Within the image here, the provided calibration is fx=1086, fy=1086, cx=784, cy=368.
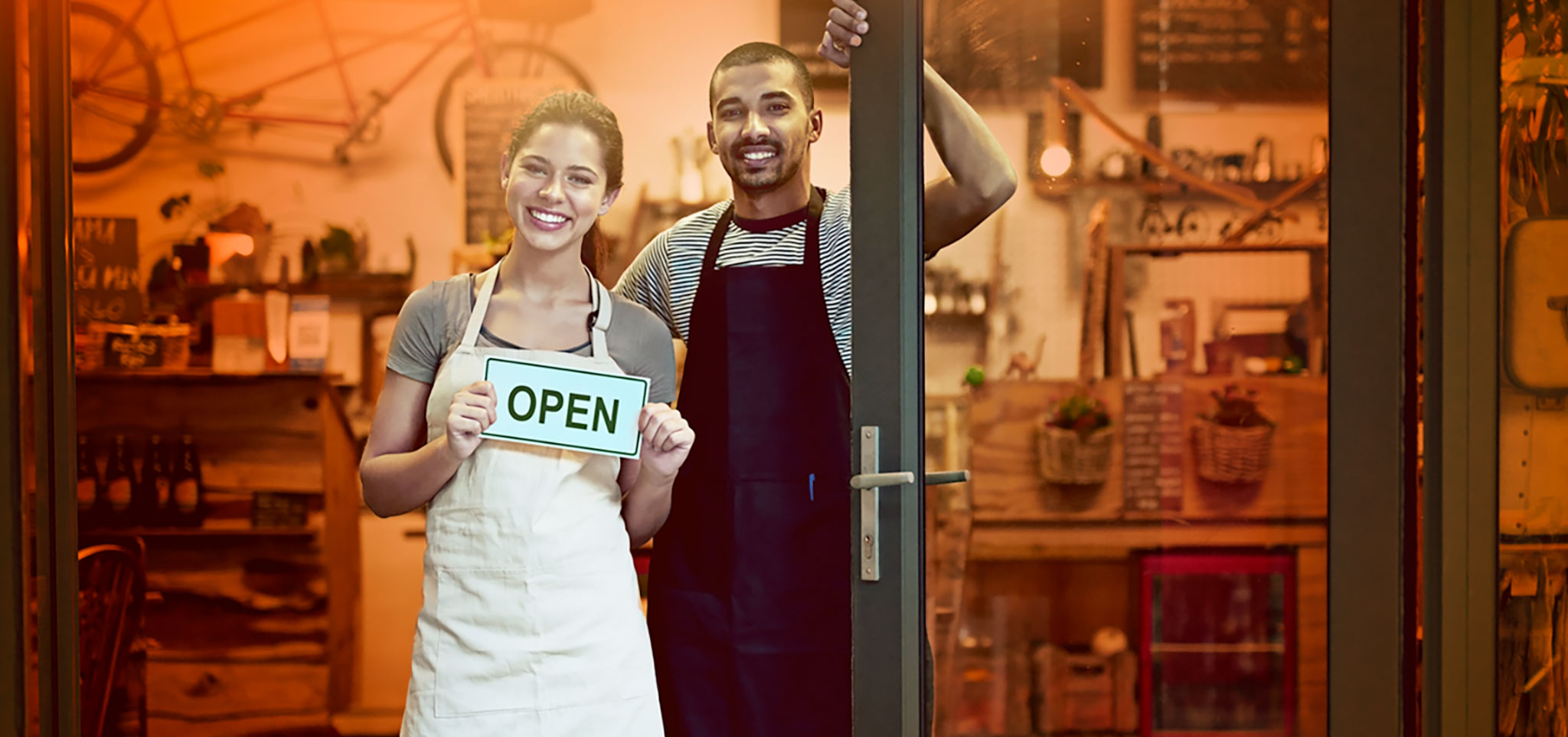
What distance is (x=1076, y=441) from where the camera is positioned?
2023mm

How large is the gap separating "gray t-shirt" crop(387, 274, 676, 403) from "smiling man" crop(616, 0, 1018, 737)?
A: 17 centimetres

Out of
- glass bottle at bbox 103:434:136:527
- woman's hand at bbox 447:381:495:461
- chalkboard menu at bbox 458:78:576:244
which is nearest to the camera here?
woman's hand at bbox 447:381:495:461

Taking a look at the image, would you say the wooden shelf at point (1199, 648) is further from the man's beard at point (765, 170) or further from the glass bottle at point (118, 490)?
the glass bottle at point (118, 490)

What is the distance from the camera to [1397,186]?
1819mm

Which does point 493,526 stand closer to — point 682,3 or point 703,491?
point 703,491

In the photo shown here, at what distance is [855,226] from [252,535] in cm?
273

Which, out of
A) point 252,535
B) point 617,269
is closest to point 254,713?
point 252,535

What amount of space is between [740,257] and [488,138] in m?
A: 2.30

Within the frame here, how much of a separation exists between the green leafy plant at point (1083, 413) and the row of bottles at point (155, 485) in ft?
9.80

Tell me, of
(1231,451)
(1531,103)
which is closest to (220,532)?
(1231,451)

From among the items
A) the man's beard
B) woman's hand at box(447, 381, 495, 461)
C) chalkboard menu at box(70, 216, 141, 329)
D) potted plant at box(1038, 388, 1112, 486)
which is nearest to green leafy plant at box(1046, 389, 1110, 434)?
potted plant at box(1038, 388, 1112, 486)

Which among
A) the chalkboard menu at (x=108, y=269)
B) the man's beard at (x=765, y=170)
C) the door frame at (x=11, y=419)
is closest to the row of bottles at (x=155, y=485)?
the chalkboard menu at (x=108, y=269)

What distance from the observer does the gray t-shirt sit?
191 cm

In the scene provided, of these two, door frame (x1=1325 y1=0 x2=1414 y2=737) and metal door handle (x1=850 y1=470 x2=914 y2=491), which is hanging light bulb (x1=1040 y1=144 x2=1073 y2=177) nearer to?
door frame (x1=1325 y1=0 x2=1414 y2=737)
